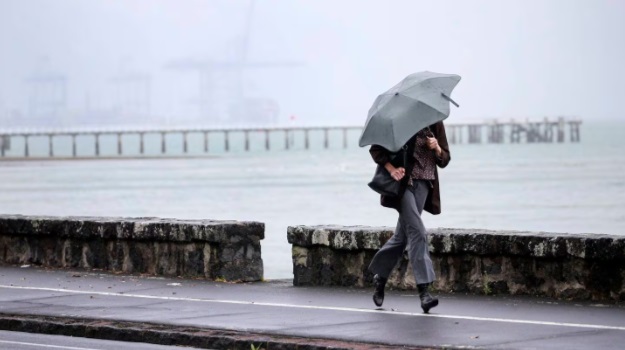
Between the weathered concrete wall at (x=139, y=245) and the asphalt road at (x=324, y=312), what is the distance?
0.91ft

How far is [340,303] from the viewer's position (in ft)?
37.0

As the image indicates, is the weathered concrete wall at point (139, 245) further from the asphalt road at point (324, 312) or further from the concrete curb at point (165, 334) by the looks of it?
the concrete curb at point (165, 334)

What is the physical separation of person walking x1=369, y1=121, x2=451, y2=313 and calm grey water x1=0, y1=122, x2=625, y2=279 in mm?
20420

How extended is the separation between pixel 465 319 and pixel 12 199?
59582 millimetres

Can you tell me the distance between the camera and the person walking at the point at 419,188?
1039 centimetres

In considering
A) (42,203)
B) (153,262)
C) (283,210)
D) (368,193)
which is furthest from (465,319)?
(368,193)

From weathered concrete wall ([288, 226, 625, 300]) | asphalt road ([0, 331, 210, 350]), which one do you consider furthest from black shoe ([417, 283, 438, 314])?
asphalt road ([0, 331, 210, 350])

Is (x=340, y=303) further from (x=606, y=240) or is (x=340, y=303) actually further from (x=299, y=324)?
(x=606, y=240)

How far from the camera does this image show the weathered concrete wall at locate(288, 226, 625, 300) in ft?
35.7

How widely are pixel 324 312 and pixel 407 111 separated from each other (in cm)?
170

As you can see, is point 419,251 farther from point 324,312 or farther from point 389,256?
point 324,312

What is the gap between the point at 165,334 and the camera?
32.2 ft

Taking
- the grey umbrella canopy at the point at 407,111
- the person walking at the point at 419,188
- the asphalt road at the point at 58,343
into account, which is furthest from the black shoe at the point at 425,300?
the asphalt road at the point at 58,343

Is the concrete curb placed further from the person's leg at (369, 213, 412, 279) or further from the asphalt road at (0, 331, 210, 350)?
the person's leg at (369, 213, 412, 279)
